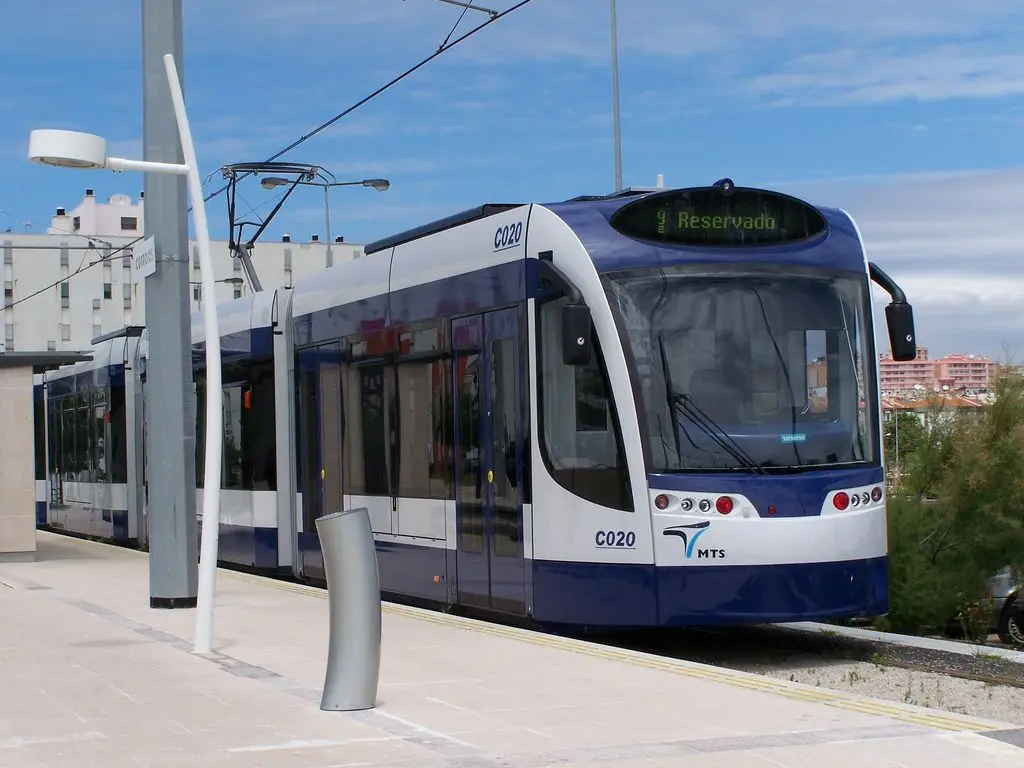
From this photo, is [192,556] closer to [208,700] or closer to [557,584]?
[557,584]

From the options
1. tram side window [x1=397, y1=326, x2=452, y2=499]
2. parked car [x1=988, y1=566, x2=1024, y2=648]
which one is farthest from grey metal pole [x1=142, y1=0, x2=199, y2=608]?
parked car [x1=988, y1=566, x2=1024, y2=648]

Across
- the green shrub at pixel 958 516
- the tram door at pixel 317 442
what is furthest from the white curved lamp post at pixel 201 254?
the green shrub at pixel 958 516

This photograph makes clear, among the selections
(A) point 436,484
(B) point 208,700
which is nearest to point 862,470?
(A) point 436,484

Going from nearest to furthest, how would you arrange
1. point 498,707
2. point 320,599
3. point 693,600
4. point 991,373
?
point 498,707 < point 693,600 < point 320,599 < point 991,373

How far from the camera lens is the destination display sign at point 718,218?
12039 mm

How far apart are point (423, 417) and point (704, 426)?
3.31 meters

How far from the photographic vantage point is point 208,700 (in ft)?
29.2

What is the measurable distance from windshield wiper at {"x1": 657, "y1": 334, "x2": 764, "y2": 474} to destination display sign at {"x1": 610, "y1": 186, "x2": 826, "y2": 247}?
110cm

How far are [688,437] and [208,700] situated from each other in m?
4.11

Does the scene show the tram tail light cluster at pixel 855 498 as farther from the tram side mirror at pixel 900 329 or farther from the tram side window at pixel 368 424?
the tram side window at pixel 368 424

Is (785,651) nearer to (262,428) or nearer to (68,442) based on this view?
(262,428)

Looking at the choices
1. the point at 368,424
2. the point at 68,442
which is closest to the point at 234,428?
the point at 368,424

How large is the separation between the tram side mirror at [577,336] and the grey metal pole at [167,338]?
421cm

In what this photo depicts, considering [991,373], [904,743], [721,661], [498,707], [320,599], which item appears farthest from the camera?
[991,373]
